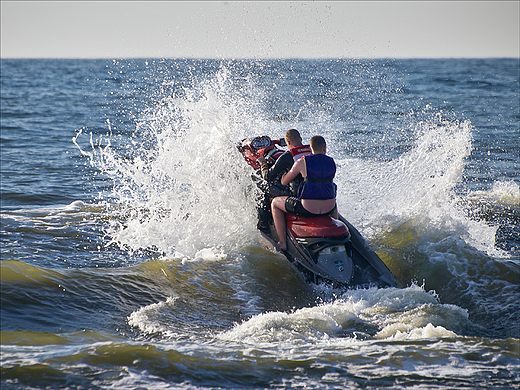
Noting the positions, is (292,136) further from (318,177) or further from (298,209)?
(298,209)

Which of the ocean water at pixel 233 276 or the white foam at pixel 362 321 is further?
the white foam at pixel 362 321

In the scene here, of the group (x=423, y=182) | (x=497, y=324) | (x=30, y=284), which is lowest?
(x=497, y=324)

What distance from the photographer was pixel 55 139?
15.3m

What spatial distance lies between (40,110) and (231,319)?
20721mm

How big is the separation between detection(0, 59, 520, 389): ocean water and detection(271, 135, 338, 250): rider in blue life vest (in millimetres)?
959

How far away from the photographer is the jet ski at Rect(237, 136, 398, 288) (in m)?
5.31

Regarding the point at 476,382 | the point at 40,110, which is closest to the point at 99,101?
the point at 40,110

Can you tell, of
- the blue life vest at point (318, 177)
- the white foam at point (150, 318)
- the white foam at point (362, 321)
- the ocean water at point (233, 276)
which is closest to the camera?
the ocean water at point (233, 276)

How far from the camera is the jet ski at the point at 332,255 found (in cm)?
531

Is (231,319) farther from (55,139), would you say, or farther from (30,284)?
(55,139)

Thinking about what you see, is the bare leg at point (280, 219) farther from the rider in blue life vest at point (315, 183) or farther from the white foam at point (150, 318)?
the white foam at point (150, 318)

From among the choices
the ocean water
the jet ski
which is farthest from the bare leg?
the ocean water

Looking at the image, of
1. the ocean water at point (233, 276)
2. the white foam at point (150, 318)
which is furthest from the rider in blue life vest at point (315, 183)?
the white foam at point (150, 318)

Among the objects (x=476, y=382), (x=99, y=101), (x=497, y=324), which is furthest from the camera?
(x=99, y=101)
